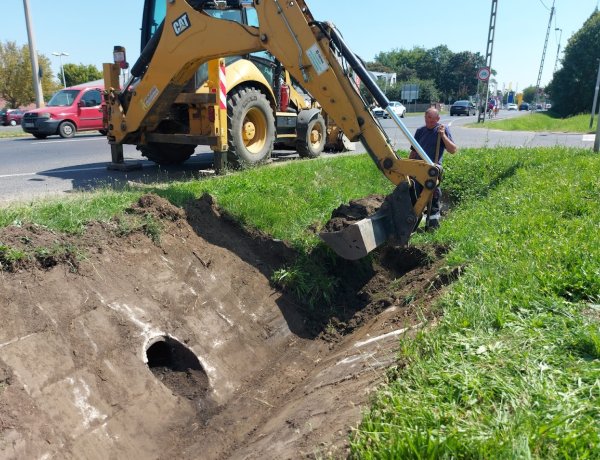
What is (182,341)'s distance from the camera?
4.41m

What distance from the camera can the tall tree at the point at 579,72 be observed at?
44562 mm

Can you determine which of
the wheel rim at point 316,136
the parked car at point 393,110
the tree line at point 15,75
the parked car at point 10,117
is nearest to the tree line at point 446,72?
the parked car at point 393,110

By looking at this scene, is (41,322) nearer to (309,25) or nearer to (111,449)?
(111,449)

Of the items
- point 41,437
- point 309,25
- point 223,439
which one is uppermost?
point 309,25

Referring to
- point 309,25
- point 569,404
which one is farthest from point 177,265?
point 569,404

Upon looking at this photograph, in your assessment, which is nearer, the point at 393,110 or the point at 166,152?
the point at 393,110

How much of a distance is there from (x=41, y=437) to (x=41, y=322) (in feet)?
2.83

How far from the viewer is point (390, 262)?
5.99 meters

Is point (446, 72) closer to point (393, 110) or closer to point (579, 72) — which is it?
point (579, 72)

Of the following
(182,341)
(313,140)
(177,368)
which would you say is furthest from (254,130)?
(177,368)

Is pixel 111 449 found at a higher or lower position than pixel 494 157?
lower

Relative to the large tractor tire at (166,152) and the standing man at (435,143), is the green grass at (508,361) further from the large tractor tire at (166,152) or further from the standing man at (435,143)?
the large tractor tire at (166,152)

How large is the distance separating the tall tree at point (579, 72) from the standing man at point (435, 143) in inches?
1773

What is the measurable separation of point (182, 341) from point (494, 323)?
2575 millimetres
